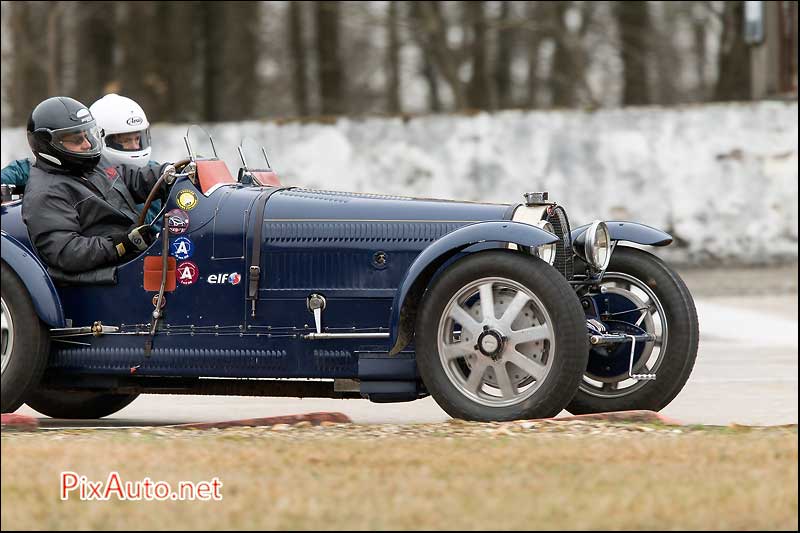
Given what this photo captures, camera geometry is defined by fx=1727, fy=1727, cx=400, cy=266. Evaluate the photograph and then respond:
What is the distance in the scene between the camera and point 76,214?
8055 mm

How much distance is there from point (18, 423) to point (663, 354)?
9.99 feet

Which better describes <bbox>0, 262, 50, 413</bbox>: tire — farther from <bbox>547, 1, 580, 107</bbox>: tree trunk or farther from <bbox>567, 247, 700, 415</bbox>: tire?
<bbox>547, 1, 580, 107</bbox>: tree trunk

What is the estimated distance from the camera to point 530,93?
37062 millimetres

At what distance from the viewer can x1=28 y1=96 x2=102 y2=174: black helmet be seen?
320 inches

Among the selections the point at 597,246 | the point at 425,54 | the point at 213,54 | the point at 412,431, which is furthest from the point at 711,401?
the point at 425,54

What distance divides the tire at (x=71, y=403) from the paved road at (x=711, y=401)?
0.09m

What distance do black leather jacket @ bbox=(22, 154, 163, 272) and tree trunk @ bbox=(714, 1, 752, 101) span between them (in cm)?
2164

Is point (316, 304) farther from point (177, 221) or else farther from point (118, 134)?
point (118, 134)

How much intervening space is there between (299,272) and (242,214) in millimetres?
375

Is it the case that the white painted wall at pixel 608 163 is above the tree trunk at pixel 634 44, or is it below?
below

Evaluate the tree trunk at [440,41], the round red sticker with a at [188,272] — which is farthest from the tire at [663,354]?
the tree trunk at [440,41]

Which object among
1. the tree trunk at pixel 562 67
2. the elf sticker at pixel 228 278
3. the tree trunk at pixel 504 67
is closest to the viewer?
the elf sticker at pixel 228 278

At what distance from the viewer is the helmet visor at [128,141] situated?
879 cm

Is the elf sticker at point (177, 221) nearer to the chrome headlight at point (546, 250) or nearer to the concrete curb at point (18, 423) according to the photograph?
the concrete curb at point (18, 423)
